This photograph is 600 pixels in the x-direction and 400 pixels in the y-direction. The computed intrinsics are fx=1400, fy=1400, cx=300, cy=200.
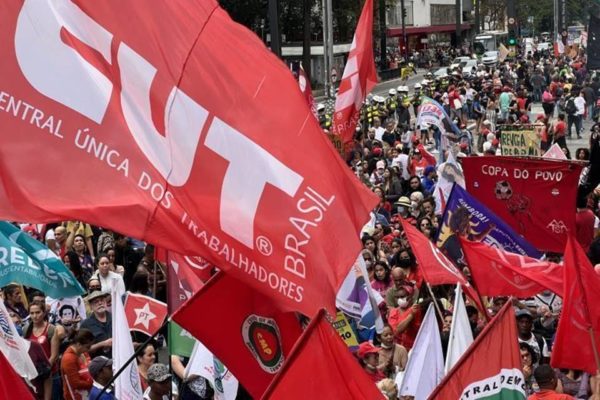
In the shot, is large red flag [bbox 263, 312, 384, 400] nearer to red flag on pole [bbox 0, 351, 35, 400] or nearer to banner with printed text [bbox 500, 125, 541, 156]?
red flag on pole [bbox 0, 351, 35, 400]

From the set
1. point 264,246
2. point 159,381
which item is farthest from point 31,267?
point 264,246

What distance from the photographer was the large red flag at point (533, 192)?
Result: 1243 cm

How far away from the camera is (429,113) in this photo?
2267 centimetres

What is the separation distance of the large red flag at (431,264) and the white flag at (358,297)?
41cm

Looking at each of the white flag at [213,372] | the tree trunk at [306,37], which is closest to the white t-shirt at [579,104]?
the white flag at [213,372]

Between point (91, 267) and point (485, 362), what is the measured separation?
856 cm

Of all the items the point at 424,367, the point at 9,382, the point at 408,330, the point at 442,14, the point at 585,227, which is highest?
the point at 9,382

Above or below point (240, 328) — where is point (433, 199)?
below

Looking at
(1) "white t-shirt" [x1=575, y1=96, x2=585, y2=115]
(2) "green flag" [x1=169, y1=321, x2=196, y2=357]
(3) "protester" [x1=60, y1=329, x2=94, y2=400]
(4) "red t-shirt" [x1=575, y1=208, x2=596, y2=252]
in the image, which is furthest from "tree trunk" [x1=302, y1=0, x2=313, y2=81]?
(2) "green flag" [x1=169, y1=321, x2=196, y2=357]

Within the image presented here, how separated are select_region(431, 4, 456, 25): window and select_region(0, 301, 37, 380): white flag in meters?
95.0

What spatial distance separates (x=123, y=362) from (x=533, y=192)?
5497 mm

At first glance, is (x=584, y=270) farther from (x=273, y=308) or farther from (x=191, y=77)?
(x=191, y=77)

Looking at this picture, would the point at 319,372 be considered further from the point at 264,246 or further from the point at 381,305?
the point at 381,305

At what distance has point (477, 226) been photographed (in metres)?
11.4
